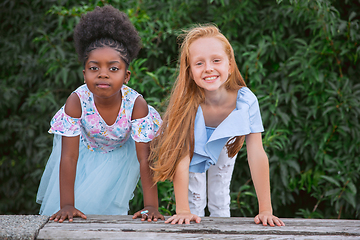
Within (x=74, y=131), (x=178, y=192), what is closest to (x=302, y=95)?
(x=178, y=192)

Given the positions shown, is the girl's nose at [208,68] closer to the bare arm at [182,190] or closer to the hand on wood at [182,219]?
the bare arm at [182,190]

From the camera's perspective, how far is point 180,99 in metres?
2.02

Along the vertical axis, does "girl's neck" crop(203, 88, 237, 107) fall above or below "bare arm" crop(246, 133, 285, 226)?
above

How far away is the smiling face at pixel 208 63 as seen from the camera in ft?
6.31

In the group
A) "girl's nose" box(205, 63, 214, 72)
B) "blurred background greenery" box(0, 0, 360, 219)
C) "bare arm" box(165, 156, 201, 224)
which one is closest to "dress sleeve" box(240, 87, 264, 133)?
"girl's nose" box(205, 63, 214, 72)

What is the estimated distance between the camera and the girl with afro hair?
77.3 inches

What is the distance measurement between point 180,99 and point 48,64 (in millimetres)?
1647

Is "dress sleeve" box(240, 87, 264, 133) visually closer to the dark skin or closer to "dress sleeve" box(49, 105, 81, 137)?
the dark skin

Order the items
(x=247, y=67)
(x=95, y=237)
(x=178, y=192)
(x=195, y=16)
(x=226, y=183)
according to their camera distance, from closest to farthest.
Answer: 1. (x=95, y=237)
2. (x=178, y=192)
3. (x=226, y=183)
4. (x=247, y=67)
5. (x=195, y=16)

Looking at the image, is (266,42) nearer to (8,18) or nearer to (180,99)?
(180,99)

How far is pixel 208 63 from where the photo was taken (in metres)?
1.92

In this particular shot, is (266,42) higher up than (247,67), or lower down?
higher up

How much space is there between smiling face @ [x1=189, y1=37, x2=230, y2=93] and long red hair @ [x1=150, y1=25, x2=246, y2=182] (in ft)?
0.16

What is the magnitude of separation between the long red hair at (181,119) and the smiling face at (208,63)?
50mm
